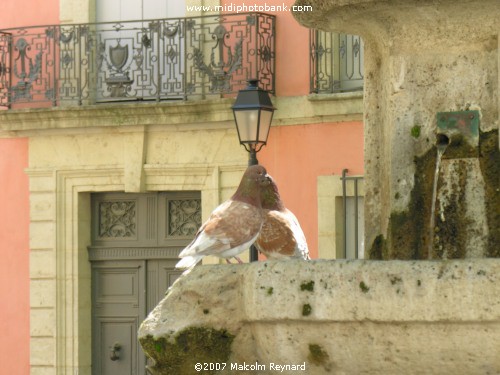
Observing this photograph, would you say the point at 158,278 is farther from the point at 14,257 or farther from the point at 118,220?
the point at 14,257

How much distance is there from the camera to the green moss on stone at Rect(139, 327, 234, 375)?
24.3 ft

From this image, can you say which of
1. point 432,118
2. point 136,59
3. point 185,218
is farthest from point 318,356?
point 185,218

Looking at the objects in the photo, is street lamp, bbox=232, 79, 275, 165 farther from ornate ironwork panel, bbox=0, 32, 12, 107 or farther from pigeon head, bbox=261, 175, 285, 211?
ornate ironwork panel, bbox=0, 32, 12, 107

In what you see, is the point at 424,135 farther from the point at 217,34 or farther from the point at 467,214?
the point at 217,34

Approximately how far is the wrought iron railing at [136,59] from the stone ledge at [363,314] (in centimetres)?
1381

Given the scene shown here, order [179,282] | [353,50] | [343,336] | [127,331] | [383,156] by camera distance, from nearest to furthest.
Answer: [343,336] → [179,282] → [383,156] → [353,50] → [127,331]

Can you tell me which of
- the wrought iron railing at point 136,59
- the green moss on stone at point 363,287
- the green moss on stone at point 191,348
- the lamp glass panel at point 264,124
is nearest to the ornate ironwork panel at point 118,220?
the wrought iron railing at point 136,59

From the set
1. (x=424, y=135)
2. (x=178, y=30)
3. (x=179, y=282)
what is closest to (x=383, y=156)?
(x=424, y=135)

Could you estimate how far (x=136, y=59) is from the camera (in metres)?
21.7

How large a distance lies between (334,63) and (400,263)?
45.4ft

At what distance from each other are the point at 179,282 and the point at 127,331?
14652 mm

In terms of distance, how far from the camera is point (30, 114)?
22312 mm

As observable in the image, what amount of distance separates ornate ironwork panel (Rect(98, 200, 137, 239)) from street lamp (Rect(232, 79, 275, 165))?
660cm

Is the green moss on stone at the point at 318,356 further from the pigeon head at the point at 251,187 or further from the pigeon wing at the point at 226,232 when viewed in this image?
the pigeon head at the point at 251,187
